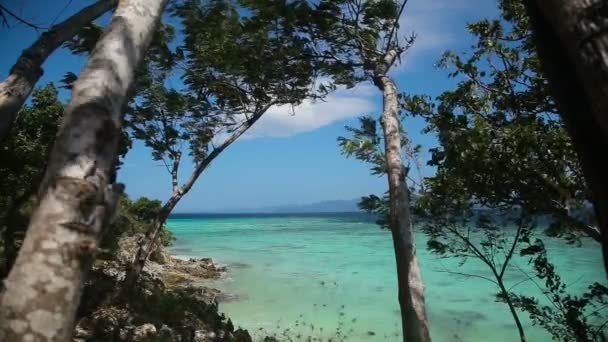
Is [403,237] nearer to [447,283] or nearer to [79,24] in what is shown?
[79,24]

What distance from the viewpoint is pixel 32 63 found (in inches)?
164

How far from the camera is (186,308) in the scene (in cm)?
927

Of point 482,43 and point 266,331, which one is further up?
point 482,43

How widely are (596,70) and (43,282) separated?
5.35 ft

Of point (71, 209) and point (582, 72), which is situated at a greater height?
point (582, 72)

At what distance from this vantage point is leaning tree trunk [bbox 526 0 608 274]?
1115 mm

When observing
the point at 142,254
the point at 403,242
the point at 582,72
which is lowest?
the point at 142,254

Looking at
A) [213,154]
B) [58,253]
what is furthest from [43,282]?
[213,154]

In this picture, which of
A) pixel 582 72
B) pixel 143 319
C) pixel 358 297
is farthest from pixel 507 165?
pixel 358 297

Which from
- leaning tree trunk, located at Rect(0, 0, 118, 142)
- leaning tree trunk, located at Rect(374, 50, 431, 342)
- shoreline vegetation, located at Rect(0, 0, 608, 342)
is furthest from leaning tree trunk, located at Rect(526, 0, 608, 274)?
leaning tree trunk, located at Rect(0, 0, 118, 142)

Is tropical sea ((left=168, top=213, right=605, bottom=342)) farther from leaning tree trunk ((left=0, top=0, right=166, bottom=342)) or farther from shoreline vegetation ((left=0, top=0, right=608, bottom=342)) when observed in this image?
leaning tree trunk ((left=0, top=0, right=166, bottom=342))

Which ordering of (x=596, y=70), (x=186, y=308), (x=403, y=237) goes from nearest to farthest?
(x=596, y=70), (x=403, y=237), (x=186, y=308)

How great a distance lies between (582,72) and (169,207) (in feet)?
31.1

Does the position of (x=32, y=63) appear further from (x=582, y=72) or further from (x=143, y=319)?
(x=143, y=319)
